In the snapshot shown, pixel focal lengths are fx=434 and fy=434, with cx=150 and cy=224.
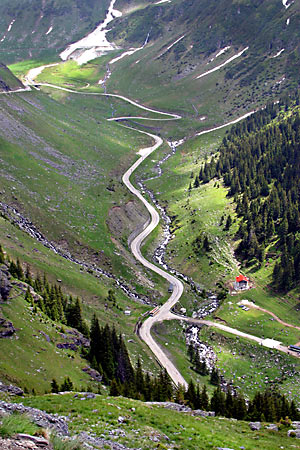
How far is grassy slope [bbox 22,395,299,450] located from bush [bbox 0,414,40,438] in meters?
9.29

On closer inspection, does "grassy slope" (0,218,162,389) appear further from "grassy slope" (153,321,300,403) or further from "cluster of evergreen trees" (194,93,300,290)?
"cluster of evergreen trees" (194,93,300,290)

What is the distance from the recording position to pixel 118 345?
269 feet

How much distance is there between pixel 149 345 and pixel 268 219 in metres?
79.2

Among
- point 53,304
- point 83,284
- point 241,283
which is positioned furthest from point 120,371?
point 241,283

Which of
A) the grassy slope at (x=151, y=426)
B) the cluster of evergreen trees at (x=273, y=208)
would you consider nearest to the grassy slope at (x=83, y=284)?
the grassy slope at (x=151, y=426)

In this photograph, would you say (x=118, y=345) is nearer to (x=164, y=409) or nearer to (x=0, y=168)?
(x=164, y=409)

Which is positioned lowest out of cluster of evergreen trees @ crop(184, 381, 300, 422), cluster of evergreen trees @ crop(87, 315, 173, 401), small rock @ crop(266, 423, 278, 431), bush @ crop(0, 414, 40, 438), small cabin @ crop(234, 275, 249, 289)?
small cabin @ crop(234, 275, 249, 289)

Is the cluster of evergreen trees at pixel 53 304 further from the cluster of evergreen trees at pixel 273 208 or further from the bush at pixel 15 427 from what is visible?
the cluster of evergreen trees at pixel 273 208

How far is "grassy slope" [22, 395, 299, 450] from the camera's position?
3809cm

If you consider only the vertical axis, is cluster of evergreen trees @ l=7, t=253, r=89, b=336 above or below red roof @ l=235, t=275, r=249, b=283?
above

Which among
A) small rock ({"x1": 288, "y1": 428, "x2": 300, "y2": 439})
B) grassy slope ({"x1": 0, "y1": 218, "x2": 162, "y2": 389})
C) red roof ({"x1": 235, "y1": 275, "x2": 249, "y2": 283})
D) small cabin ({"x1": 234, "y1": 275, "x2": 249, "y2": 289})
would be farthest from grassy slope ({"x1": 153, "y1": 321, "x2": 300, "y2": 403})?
small rock ({"x1": 288, "y1": 428, "x2": 300, "y2": 439})

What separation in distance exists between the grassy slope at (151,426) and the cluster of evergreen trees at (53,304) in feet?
109

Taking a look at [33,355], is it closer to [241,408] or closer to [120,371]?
[120,371]

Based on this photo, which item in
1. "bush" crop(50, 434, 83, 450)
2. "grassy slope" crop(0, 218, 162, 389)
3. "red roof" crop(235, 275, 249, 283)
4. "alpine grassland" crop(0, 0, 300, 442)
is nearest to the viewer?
"bush" crop(50, 434, 83, 450)
